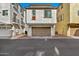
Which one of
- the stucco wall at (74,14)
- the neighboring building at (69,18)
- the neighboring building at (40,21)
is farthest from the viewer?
the stucco wall at (74,14)

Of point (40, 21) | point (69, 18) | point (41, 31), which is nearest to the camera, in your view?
point (41, 31)

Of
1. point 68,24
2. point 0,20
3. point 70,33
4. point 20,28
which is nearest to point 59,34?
point 70,33

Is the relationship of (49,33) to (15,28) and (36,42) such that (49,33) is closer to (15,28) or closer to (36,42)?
(15,28)

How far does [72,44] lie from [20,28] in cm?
178

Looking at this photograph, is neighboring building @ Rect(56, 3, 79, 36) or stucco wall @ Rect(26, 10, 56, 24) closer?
stucco wall @ Rect(26, 10, 56, 24)

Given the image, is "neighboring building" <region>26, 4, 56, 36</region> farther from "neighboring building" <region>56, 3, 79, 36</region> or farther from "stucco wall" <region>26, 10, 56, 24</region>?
"neighboring building" <region>56, 3, 79, 36</region>

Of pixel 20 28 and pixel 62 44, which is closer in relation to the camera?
pixel 20 28

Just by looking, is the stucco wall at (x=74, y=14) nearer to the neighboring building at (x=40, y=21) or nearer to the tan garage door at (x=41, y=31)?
the neighboring building at (x=40, y=21)

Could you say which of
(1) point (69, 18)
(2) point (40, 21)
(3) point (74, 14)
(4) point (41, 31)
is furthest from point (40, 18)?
(3) point (74, 14)

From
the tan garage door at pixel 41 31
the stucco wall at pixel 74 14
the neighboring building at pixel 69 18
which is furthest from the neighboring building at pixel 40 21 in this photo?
the stucco wall at pixel 74 14

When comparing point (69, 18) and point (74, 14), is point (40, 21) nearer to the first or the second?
point (69, 18)

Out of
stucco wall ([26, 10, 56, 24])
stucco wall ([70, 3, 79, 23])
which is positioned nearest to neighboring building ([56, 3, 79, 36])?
stucco wall ([70, 3, 79, 23])

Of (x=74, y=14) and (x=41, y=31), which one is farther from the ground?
(x=74, y=14)

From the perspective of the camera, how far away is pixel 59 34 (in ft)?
7.62
